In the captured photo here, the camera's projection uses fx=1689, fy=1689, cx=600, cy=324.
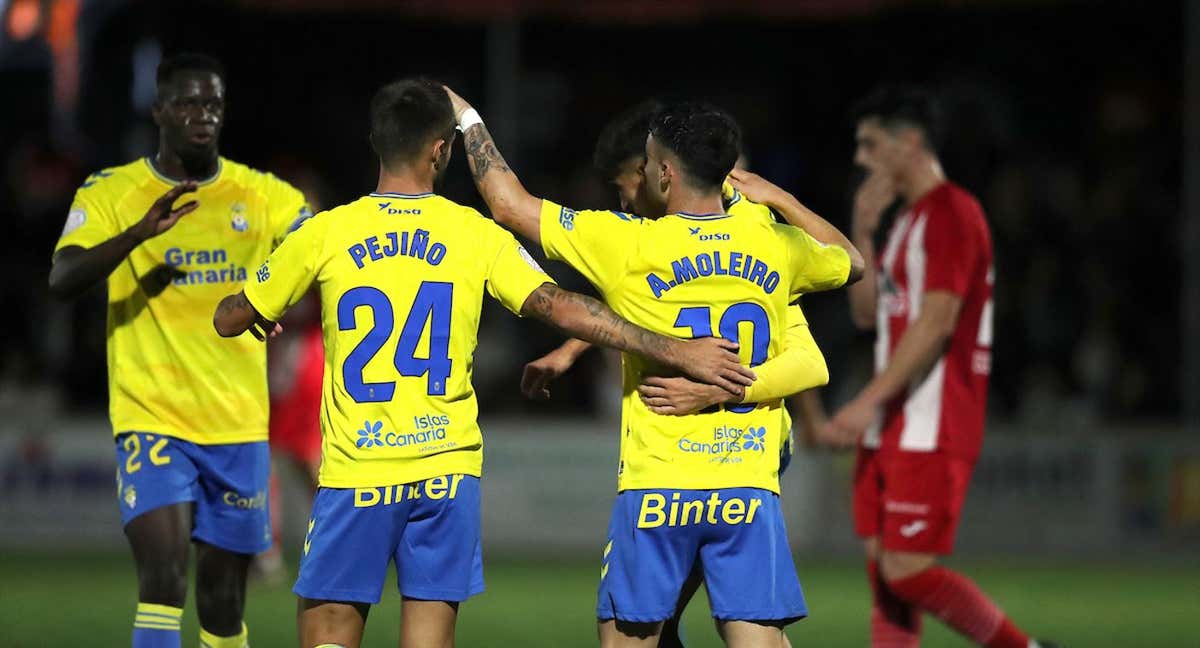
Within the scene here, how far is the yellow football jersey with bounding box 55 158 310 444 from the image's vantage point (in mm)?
6305

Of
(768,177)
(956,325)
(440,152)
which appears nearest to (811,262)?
(440,152)

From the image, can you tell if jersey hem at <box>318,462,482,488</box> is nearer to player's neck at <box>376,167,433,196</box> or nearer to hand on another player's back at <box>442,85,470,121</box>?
player's neck at <box>376,167,433,196</box>

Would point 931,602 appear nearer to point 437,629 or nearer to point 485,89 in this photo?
point 437,629

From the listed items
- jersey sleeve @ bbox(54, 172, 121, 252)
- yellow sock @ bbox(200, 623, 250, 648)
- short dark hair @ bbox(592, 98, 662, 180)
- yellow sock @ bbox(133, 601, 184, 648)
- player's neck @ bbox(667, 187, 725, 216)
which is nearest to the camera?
player's neck @ bbox(667, 187, 725, 216)

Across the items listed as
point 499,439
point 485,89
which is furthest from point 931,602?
point 485,89

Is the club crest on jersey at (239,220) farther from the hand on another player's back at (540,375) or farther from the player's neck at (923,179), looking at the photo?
the player's neck at (923,179)

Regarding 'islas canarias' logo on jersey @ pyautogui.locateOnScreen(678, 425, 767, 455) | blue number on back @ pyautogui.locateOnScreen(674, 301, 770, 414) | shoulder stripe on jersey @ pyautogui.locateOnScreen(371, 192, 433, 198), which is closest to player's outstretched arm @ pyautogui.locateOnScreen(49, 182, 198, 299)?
shoulder stripe on jersey @ pyautogui.locateOnScreen(371, 192, 433, 198)

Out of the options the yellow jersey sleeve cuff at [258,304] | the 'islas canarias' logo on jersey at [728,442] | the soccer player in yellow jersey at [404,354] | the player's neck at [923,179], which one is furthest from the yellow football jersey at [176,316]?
the player's neck at [923,179]

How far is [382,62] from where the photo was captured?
19.6 m

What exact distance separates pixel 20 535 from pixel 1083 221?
10360mm

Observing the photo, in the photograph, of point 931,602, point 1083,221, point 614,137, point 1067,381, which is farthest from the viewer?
point 1083,221

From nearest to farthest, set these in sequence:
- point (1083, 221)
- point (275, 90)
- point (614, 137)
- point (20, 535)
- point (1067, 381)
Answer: point (614, 137) < point (20, 535) < point (1067, 381) < point (1083, 221) < point (275, 90)

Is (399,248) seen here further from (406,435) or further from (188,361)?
(188,361)

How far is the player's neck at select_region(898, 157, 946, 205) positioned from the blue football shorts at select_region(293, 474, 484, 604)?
299 centimetres
